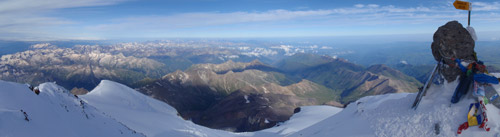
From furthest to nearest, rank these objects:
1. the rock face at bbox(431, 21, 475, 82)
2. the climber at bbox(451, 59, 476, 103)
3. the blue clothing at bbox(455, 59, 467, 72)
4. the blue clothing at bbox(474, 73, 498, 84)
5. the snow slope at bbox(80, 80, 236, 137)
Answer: the snow slope at bbox(80, 80, 236, 137)
the rock face at bbox(431, 21, 475, 82)
the blue clothing at bbox(455, 59, 467, 72)
the climber at bbox(451, 59, 476, 103)
the blue clothing at bbox(474, 73, 498, 84)

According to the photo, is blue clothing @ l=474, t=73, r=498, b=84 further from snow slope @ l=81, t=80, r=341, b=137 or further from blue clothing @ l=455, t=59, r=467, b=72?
snow slope @ l=81, t=80, r=341, b=137

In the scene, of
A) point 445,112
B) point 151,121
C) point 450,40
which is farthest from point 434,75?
point 151,121

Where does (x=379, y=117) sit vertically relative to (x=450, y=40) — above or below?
below

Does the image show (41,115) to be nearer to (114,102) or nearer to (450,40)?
(114,102)

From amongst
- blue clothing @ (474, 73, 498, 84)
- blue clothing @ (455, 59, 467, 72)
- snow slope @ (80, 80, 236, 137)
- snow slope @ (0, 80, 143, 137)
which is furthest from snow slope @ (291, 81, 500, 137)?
snow slope @ (80, 80, 236, 137)

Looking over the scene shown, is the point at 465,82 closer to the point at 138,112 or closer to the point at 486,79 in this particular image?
the point at 486,79
